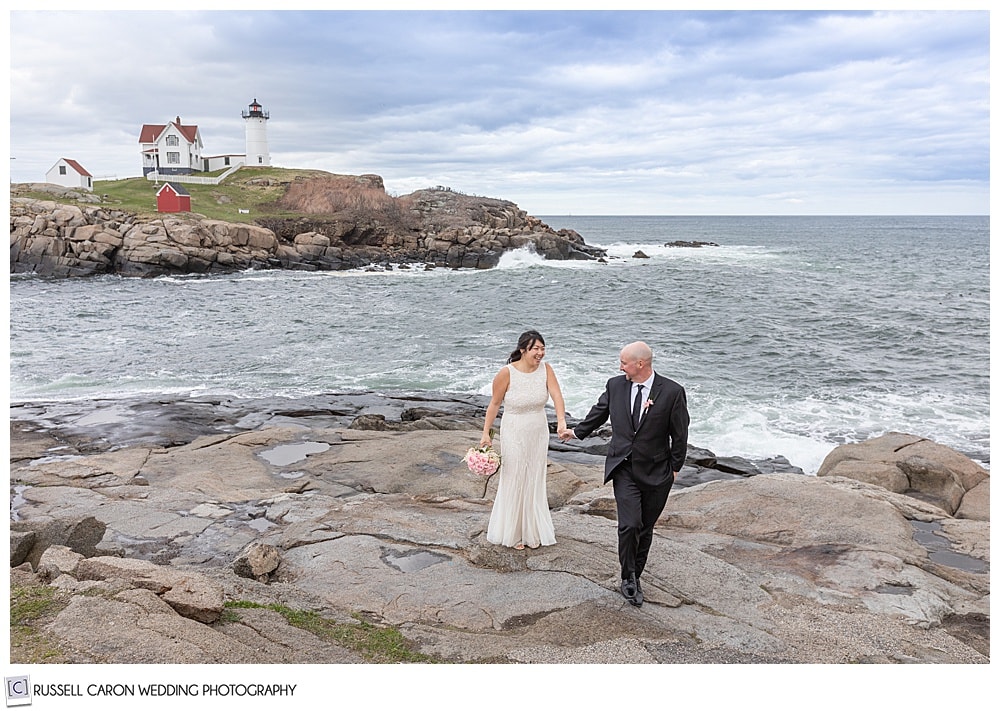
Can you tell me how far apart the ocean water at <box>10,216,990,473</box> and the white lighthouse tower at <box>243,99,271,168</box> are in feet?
150

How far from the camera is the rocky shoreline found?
231 inches

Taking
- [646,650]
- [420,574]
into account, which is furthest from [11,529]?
[646,650]

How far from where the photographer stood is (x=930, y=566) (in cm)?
763

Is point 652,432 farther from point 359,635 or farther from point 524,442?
point 359,635

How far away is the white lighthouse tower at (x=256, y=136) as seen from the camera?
93.5 m

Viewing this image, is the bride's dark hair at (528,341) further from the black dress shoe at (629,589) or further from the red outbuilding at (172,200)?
the red outbuilding at (172,200)

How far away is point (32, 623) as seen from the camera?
5.70 m

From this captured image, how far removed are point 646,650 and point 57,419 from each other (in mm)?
16003

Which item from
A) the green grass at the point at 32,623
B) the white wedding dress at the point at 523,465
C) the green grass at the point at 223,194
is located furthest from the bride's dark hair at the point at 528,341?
the green grass at the point at 223,194

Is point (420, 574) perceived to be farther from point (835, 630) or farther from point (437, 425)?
point (437, 425)

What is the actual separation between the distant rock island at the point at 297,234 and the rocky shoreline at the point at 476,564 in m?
44.9
